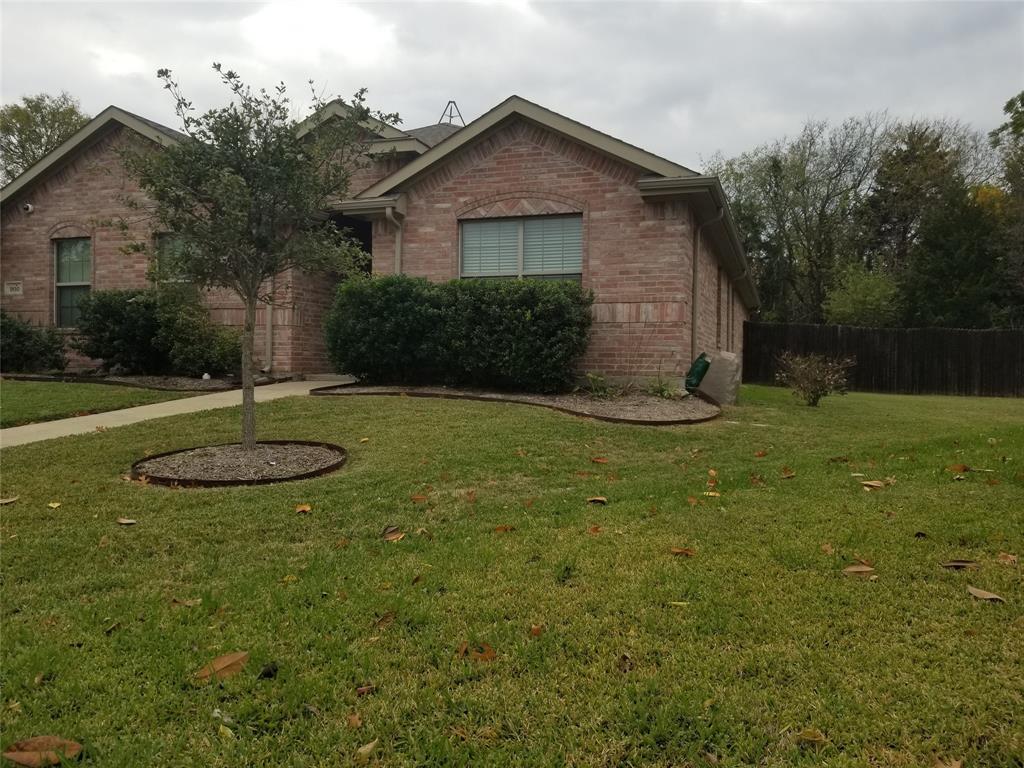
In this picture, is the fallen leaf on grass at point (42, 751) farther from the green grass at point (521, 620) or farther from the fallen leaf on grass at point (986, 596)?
the fallen leaf on grass at point (986, 596)

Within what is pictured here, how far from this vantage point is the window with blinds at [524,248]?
11.1m

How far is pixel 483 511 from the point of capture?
167 inches

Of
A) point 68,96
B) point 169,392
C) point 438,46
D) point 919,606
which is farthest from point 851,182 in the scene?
point 68,96

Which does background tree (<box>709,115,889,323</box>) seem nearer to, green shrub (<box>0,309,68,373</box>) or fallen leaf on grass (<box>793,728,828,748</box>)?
green shrub (<box>0,309,68,373</box>)

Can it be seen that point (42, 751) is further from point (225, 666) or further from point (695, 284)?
point (695, 284)

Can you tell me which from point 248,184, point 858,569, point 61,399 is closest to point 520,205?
point 248,184

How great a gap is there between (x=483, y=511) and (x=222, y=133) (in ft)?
12.0

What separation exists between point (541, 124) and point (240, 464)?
7.99 m

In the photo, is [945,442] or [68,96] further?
[68,96]

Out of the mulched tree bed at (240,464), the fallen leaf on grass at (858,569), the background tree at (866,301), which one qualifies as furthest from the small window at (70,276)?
the background tree at (866,301)

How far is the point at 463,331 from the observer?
9.80m

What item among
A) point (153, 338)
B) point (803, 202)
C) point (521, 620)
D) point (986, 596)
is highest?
point (803, 202)

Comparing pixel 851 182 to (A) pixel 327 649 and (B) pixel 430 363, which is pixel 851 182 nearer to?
(B) pixel 430 363

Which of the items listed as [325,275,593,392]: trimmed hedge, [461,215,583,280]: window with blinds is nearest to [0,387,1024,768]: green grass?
[325,275,593,392]: trimmed hedge
